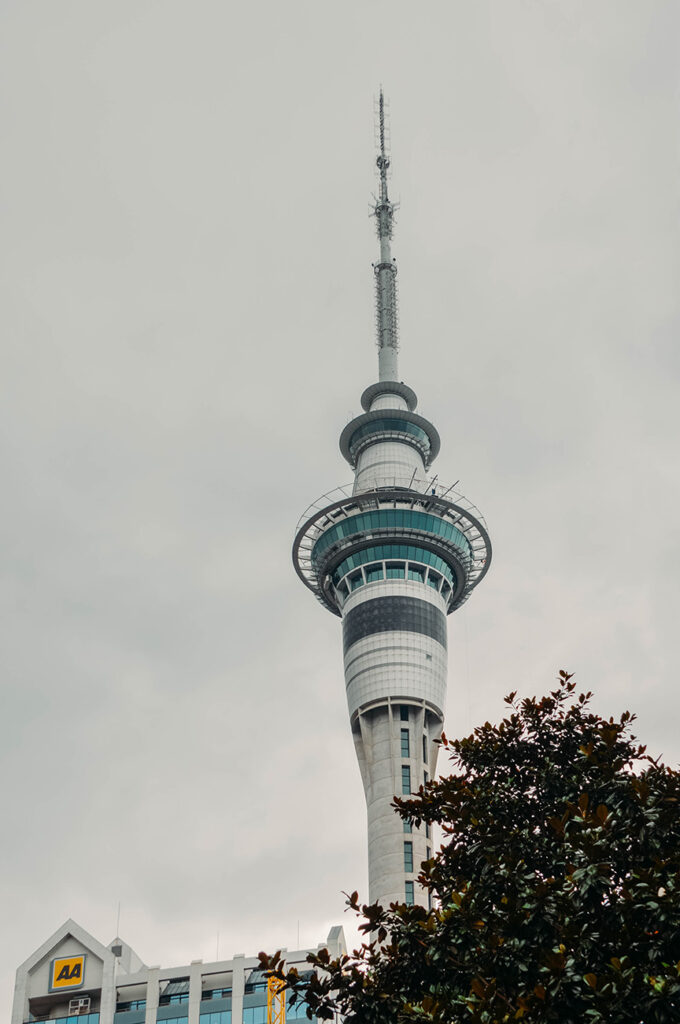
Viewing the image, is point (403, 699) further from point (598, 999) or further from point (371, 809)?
point (598, 999)

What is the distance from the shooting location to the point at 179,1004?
111500mm

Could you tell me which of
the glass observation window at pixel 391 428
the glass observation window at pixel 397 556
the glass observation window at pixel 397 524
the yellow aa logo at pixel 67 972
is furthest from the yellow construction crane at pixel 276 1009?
the glass observation window at pixel 391 428

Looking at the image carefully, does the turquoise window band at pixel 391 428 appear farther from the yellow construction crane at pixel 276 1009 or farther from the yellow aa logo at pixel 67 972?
the yellow aa logo at pixel 67 972

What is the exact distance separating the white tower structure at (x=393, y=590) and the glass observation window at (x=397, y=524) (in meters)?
0.12

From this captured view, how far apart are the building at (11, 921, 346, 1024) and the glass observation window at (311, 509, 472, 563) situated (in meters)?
47.5

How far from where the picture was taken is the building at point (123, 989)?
11056cm

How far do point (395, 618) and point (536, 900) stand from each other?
345ft

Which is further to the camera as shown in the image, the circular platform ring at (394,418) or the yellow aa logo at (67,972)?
the circular platform ring at (394,418)

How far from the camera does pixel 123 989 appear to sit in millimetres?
113250

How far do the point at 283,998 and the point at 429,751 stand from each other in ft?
109

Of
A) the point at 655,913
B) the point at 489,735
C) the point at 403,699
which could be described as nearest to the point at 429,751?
the point at 403,699

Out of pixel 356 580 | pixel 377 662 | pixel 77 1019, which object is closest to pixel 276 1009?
pixel 77 1019

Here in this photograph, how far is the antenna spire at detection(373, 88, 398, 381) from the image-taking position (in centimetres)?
16275

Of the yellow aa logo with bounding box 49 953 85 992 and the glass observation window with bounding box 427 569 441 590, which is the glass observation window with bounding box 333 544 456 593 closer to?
the glass observation window with bounding box 427 569 441 590
